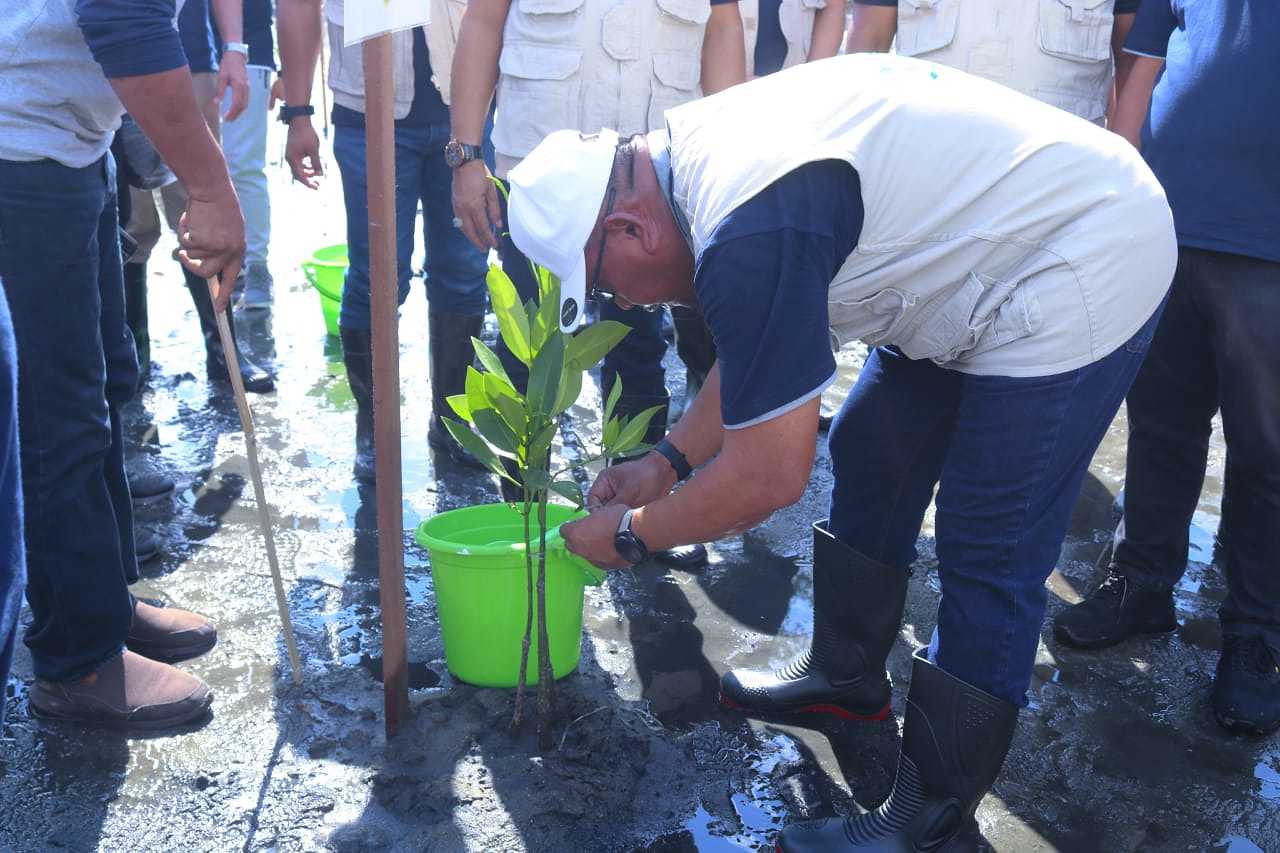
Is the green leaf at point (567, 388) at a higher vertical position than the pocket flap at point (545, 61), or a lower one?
lower

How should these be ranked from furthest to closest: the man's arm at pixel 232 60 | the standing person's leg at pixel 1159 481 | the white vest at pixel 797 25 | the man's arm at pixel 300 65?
the man's arm at pixel 232 60 → the white vest at pixel 797 25 → the man's arm at pixel 300 65 → the standing person's leg at pixel 1159 481

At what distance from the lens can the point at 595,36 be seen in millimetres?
3062

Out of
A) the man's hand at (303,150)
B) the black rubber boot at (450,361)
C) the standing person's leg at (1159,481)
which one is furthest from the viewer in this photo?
the man's hand at (303,150)

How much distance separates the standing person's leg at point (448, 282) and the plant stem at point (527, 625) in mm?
1415

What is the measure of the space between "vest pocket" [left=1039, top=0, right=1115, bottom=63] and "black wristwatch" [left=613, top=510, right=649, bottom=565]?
206 centimetres

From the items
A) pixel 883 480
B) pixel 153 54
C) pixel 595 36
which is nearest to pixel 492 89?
pixel 595 36

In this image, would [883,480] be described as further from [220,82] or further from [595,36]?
[220,82]

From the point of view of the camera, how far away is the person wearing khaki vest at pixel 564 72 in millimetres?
3059

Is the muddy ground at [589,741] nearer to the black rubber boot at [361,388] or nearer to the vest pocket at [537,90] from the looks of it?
the black rubber boot at [361,388]

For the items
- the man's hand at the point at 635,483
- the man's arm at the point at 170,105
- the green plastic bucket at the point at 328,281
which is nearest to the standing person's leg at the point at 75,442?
the man's arm at the point at 170,105

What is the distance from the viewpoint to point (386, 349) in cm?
218

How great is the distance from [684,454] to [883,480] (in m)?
0.43

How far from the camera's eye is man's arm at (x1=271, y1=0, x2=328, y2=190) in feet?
12.2

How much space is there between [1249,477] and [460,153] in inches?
85.9
